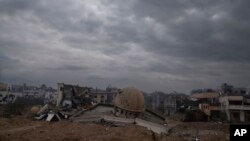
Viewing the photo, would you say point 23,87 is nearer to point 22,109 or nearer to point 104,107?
point 22,109

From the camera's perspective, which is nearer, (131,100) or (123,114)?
(131,100)

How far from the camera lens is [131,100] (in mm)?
33562

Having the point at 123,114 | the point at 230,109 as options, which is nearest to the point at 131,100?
the point at 123,114

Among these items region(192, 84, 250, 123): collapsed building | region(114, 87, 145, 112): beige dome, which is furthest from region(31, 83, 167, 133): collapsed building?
region(192, 84, 250, 123): collapsed building

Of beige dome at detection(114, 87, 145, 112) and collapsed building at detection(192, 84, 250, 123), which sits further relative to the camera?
collapsed building at detection(192, 84, 250, 123)

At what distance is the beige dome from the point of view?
33.7 m

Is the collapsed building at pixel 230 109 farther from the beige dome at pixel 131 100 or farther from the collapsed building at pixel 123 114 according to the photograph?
the beige dome at pixel 131 100

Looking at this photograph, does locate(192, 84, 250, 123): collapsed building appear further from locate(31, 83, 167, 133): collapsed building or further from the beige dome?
the beige dome

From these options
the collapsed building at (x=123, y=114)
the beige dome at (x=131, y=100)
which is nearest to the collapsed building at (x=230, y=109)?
the collapsed building at (x=123, y=114)

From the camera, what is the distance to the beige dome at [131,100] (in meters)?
33.7

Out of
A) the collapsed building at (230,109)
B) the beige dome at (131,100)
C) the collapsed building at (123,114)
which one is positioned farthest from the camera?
the collapsed building at (230,109)

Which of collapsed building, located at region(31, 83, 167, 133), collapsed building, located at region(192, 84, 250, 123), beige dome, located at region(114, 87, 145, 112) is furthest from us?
collapsed building, located at region(192, 84, 250, 123)

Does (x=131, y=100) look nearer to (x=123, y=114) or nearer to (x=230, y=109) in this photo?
(x=123, y=114)

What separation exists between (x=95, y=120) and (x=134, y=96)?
191 inches
